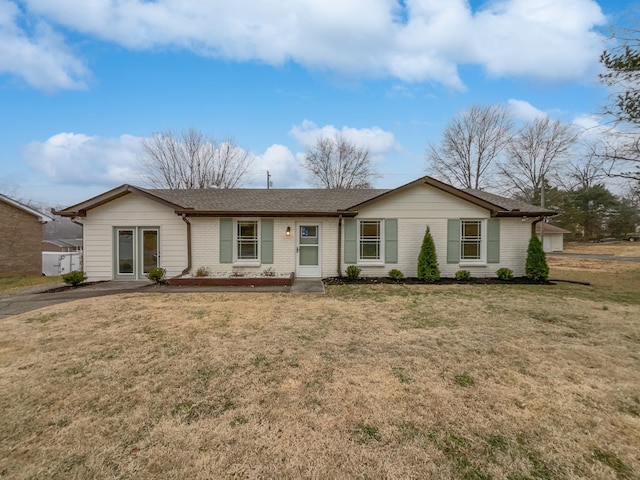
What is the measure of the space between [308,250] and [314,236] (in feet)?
1.87

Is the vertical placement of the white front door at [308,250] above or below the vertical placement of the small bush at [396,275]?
above

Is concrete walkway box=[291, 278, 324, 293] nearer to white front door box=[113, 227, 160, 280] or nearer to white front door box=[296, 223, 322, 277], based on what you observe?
white front door box=[296, 223, 322, 277]

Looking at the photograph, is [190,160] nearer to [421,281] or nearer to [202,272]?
[202,272]

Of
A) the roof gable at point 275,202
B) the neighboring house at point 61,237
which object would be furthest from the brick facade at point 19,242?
the roof gable at point 275,202

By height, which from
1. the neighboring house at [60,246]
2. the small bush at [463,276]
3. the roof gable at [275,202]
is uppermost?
the roof gable at [275,202]

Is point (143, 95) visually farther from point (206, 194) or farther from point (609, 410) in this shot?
point (609, 410)

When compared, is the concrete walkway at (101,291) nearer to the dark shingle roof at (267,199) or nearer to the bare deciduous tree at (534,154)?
the dark shingle roof at (267,199)

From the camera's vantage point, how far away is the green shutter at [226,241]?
36.8ft

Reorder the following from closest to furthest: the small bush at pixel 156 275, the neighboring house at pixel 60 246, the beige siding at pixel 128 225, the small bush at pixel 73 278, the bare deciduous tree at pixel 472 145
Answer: the small bush at pixel 73 278
the small bush at pixel 156 275
the beige siding at pixel 128 225
the neighboring house at pixel 60 246
the bare deciduous tree at pixel 472 145

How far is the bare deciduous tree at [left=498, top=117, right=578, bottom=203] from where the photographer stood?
1134 inches

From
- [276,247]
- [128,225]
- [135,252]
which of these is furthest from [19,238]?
[276,247]

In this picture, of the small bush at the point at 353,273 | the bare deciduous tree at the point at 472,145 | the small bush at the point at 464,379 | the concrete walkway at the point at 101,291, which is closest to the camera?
the small bush at the point at 464,379

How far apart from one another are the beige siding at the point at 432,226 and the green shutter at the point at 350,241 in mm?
357

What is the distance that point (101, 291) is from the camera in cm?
929
